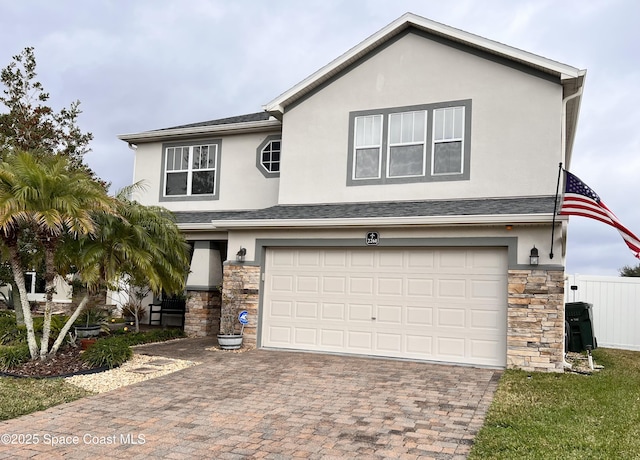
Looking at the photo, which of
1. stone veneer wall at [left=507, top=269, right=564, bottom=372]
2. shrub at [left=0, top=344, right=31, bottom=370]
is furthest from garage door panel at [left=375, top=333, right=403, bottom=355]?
shrub at [left=0, top=344, right=31, bottom=370]

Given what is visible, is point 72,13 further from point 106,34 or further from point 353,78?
point 353,78

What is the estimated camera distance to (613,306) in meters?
14.5

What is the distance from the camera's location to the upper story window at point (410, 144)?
1165 cm

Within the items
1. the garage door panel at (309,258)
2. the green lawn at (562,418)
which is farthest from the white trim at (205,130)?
the green lawn at (562,418)

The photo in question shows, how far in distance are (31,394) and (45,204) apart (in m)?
3.05

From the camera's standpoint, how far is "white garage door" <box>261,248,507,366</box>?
10312 mm

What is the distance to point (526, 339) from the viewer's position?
9703 mm

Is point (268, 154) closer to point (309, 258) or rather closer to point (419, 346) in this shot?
point (309, 258)

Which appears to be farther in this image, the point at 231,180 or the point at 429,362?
the point at 231,180

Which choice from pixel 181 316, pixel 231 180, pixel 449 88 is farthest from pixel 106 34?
pixel 449 88

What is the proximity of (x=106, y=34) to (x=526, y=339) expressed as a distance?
16.5 metres

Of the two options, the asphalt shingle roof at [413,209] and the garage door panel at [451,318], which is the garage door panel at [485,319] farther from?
the asphalt shingle roof at [413,209]

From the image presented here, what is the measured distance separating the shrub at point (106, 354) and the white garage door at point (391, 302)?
10.5 feet

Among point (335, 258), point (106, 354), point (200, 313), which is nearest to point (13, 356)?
point (106, 354)
